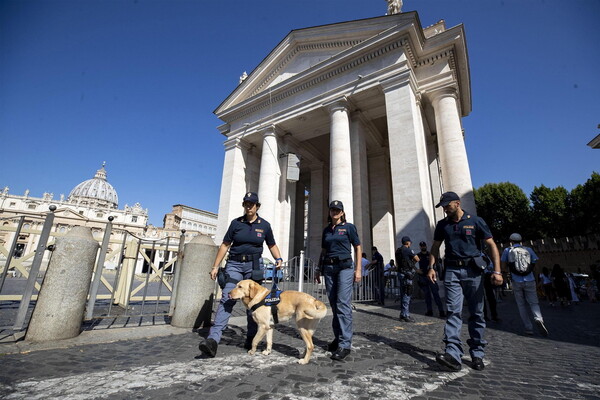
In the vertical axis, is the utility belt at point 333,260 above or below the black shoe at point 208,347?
above

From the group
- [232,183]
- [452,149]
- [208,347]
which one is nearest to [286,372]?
[208,347]

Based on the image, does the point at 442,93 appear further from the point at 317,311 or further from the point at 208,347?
the point at 208,347

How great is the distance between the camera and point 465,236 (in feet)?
11.0

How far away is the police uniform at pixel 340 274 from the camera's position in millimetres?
3322

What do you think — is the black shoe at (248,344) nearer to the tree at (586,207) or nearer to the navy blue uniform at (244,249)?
the navy blue uniform at (244,249)

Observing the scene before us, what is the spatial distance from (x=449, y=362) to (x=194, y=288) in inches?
156

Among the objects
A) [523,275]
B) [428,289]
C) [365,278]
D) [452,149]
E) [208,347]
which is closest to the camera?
[208,347]

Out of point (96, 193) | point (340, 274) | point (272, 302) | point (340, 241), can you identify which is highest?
point (96, 193)

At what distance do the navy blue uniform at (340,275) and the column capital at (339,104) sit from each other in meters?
12.7

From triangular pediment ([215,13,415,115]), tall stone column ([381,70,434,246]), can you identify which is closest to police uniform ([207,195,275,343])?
tall stone column ([381,70,434,246])

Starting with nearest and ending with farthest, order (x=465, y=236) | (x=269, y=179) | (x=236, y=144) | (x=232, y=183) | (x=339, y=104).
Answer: (x=465, y=236) → (x=339, y=104) → (x=269, y=179) → (x=232, y=183) → (x=236, y=144)

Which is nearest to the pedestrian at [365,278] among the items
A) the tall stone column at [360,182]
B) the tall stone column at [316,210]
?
the tall stone column at [360,182]

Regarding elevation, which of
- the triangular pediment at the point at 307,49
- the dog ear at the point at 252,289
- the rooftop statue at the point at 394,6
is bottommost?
the dog ear at the point at 252,289

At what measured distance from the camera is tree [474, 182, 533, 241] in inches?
1150
